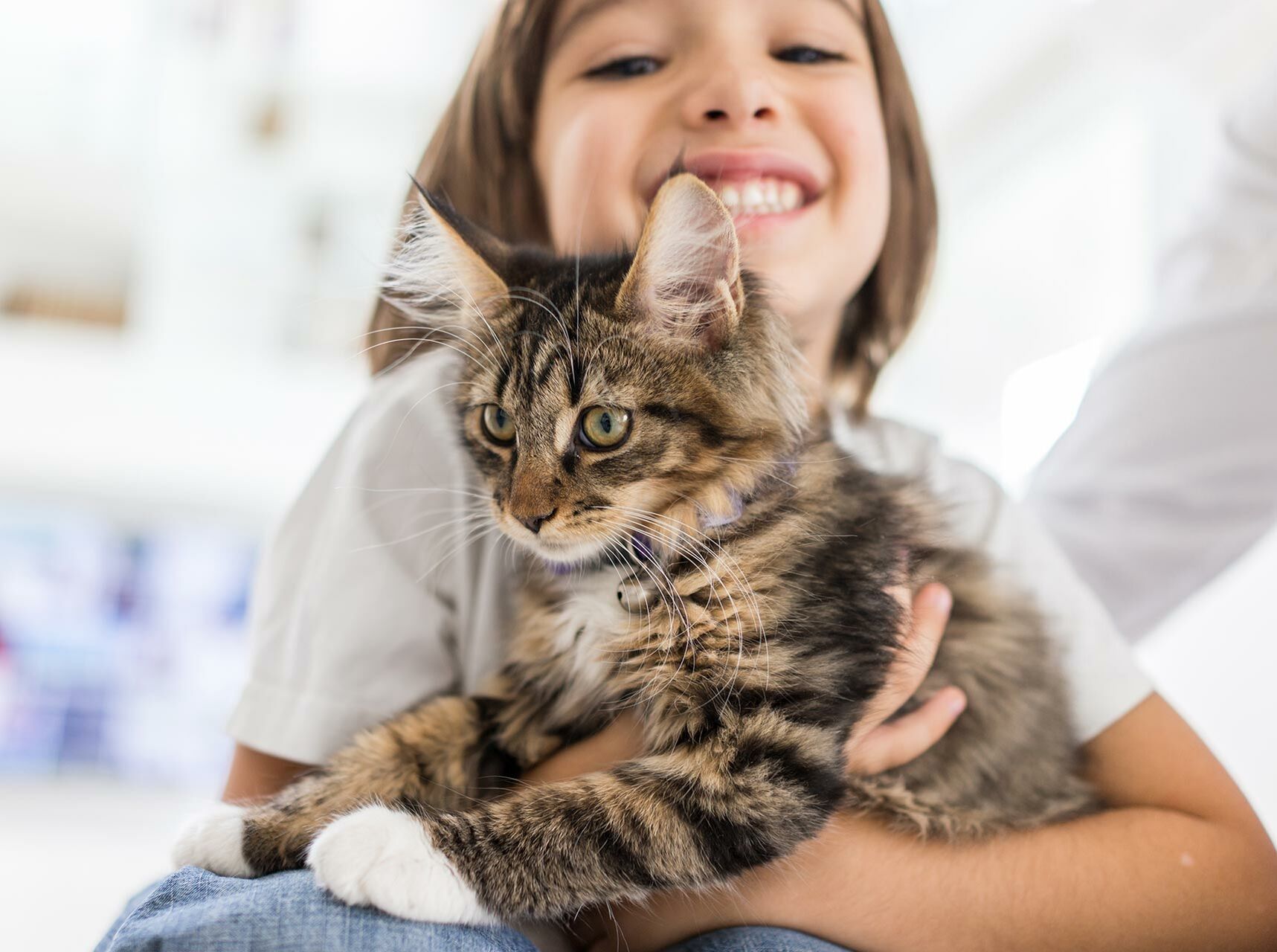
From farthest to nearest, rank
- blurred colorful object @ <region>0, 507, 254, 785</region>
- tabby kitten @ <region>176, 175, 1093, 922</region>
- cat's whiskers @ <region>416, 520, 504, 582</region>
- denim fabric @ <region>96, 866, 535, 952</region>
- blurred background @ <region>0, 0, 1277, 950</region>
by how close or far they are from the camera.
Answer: blurred colorful object @ <region>0, 507, 254, 785</region>
blurred background @ <region>0, 0, 1277, 950</region>
cat's whiskers @ <region>416, 520, 504, 582</region>
tabby kitten @ <region>176, 175, 1093, 922</region>
denim fabric @ <region>96, 866, 535, 952</region>

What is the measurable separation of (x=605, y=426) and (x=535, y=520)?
150 millimetres

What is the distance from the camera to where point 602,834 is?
962 millimetres

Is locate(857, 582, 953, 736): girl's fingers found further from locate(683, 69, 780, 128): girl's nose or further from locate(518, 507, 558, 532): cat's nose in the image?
locate(683, 69, 780, 128): girl's nose

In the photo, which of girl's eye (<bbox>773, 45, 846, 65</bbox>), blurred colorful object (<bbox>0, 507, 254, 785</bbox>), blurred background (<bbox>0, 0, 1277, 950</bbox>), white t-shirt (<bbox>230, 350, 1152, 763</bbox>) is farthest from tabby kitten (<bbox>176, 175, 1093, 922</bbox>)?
blurred colorful object (<bbox>0, 507, 254, 785</bbox>)

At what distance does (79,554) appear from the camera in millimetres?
3658

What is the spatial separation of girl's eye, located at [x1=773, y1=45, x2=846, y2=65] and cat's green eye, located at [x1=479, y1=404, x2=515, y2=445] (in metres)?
0.82

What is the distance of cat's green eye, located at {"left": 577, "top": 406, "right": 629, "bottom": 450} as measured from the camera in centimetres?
110

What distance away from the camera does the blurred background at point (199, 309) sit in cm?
336

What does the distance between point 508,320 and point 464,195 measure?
62 centimetres

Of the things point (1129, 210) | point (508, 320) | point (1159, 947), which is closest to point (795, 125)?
point (508, 320)

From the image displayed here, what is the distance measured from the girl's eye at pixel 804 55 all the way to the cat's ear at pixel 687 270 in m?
0.66

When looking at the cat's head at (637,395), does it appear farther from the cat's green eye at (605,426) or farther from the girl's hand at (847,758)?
the girl's hand at (847,758)

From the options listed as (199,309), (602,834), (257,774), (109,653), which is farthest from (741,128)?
(109,653)

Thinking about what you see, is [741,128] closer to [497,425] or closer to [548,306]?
[548,306]
